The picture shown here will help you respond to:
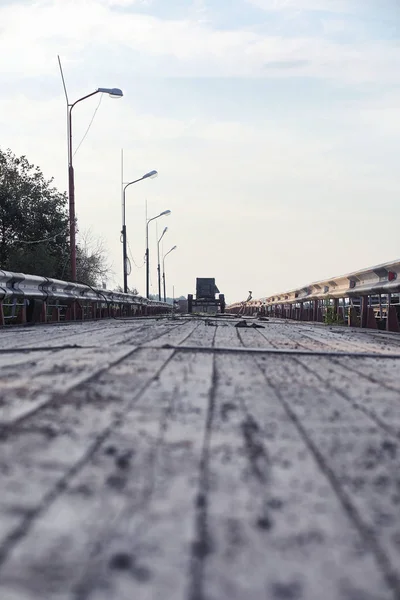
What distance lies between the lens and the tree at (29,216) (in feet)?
136

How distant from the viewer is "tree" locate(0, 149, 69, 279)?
41.4 metres

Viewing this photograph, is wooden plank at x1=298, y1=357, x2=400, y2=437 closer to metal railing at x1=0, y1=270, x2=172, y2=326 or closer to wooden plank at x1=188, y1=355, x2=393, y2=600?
wooden plank at x1=188, y1=355, x2=393, y2=600

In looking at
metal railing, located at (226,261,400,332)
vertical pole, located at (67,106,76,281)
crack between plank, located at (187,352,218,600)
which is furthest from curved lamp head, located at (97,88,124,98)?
crack between plank, located at (187,352,218,600)

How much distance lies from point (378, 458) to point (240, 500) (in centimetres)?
53

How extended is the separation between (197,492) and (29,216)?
140ft

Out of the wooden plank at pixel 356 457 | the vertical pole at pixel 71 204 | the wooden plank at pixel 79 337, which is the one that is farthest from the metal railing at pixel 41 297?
the wooden plank at pixel 356 457

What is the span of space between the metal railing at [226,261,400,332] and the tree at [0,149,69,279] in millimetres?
22937

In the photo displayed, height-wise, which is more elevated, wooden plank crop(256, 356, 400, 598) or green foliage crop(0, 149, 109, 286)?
green foliage crop(0, 149, 109, 286)

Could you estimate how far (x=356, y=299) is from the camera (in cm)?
1418

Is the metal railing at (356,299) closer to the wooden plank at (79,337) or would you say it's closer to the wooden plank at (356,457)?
the wooden plank at (79,337)

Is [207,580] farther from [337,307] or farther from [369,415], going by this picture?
[337,307]

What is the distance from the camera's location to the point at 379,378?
331 cm

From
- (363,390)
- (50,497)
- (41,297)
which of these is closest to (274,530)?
(50,497)

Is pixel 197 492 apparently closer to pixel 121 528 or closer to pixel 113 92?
pixel 121 528
